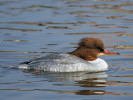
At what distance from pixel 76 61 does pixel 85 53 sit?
45 centimetres

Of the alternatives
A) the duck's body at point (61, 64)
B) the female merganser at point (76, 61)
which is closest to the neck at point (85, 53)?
the female merganser at point (76, 61)

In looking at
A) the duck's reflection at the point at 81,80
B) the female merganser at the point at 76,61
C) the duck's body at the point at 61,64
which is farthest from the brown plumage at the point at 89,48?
the duck's reflection at the point at 81,80

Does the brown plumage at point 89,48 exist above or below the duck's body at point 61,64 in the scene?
above

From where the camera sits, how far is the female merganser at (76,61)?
417 inches

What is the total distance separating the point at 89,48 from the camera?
10922 mm

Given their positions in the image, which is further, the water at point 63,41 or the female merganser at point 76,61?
the female merganser at point 76,61

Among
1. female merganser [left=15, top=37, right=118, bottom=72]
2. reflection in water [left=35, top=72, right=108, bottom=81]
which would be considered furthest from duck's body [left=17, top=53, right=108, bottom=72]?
reflection in water [left=35, top=72, right=108, bottom=81]

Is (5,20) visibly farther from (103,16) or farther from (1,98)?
(1,98)

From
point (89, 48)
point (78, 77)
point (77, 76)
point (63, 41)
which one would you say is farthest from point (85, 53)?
point (63, 41)

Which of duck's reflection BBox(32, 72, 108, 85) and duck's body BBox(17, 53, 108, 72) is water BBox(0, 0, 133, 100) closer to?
duck's reflection BBox(32, 72, 108, 85)

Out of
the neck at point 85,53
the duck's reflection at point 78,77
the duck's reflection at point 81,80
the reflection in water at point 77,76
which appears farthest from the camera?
the neck at point 85,53

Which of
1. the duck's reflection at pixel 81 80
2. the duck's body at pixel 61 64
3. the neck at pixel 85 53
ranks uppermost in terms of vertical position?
the neck at pixel 85 53

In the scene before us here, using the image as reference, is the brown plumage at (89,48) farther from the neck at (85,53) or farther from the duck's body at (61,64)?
the duck's body at (61,64)

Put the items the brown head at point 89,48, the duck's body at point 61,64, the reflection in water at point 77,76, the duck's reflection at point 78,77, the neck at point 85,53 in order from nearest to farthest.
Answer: the duck's reflection at point 78,77
the reflection in water at point 77,76
the duck's body at point 61,64
the brown head at point 89,48
the neck at point 85,53
